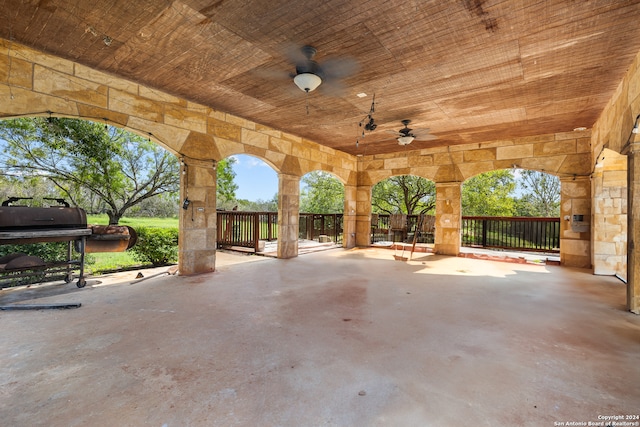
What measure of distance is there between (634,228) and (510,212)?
11123mm

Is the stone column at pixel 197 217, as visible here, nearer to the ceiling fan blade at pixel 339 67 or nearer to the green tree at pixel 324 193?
the ceiling fan blade at pixel 339 67

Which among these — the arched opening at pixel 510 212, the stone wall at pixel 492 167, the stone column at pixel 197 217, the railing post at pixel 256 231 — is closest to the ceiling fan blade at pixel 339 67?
the stone column at pixel 197 217

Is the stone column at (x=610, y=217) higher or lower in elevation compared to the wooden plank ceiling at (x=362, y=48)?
lower

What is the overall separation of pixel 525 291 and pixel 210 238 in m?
4.93

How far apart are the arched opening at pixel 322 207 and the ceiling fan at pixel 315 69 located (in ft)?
19.6

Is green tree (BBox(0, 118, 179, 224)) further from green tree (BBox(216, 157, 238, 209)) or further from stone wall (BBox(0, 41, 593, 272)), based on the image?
stone wall (BBox(0, 41, 593, 272))

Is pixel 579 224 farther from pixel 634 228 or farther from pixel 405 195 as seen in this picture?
pixel 405 195

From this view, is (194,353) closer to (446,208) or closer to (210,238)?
(210,238)

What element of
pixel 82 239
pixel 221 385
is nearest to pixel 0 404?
pixel 221 385

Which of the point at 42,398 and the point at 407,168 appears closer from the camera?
the point at 42,398

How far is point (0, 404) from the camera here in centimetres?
157

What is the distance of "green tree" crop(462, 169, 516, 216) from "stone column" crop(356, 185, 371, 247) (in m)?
6.15

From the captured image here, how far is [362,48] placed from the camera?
Answer: 10.3 ft

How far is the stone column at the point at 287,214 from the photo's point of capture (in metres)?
6.50
